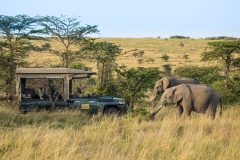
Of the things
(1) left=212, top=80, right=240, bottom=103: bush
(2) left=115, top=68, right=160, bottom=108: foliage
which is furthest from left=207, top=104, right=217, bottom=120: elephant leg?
(1) left=212, top=80, right=240, bottom=103: bush

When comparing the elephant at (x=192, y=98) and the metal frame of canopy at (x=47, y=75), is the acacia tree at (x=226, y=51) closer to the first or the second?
the elephant at (x=192, y=98)

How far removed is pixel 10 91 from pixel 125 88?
181 inches

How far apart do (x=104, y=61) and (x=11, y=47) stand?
4359mm

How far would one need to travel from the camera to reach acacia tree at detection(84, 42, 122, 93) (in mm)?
20516

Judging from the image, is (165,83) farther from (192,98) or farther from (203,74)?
(203,74)

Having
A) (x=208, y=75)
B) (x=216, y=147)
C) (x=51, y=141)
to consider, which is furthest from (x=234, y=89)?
(x=51, y=141)

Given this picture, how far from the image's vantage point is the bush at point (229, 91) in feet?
64.5

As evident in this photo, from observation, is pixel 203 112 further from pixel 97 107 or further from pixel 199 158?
pixel 199 158

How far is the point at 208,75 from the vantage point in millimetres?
22531

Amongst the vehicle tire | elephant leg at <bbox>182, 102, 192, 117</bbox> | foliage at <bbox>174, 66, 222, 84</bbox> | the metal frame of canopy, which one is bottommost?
the vehicle tire

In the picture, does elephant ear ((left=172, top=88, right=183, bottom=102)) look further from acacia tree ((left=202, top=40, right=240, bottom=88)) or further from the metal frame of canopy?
acacia tree ((left=202, top=40, right=240, bottom=88))

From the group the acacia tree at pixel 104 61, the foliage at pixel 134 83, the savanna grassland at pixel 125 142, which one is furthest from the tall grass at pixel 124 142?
the acacia tree at pixel 104 61

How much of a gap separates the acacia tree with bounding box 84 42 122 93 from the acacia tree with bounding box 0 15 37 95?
10.1 ft

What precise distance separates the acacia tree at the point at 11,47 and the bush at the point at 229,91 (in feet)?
28.0
